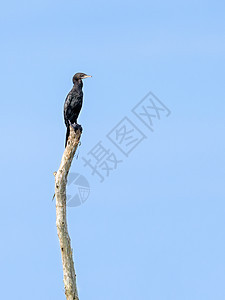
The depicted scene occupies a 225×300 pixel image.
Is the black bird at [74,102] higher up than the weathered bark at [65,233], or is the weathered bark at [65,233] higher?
the black bird at [74,102]

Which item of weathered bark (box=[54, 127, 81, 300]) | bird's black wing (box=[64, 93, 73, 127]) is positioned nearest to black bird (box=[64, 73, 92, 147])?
bird's black wing (box=[64, 93, 73, 127])

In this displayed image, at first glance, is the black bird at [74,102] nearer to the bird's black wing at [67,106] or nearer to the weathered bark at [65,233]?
the bird's black wing at [67,106]

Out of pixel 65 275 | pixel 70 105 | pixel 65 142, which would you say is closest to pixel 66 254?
pixel 65 275

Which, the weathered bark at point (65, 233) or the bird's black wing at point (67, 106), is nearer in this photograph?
the weathered bark at point (65, 233)

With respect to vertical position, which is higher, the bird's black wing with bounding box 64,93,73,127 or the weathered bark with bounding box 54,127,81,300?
the bird's black wing with bounding box 64,93,73,127

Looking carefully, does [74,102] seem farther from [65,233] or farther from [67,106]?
[65,233]

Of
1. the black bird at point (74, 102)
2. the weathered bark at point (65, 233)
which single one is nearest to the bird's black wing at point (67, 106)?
the black bird at point (74, 102)

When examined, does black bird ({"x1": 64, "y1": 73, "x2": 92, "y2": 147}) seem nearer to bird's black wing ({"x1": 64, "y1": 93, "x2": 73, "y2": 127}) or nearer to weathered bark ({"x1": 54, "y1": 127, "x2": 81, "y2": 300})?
bird's black wing ({"x1": 64, "y1": 93, "x2": 73, "y2": 127})

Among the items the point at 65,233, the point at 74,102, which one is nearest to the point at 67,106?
the point at 74,102

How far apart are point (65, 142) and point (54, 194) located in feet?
5.06

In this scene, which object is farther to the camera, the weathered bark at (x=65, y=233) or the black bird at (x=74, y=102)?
the black bird at (x=74, y=102)

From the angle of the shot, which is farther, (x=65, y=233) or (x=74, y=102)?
(x=74, y=102)

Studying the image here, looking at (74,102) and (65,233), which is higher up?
(74,102)

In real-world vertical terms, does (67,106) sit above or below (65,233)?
above
